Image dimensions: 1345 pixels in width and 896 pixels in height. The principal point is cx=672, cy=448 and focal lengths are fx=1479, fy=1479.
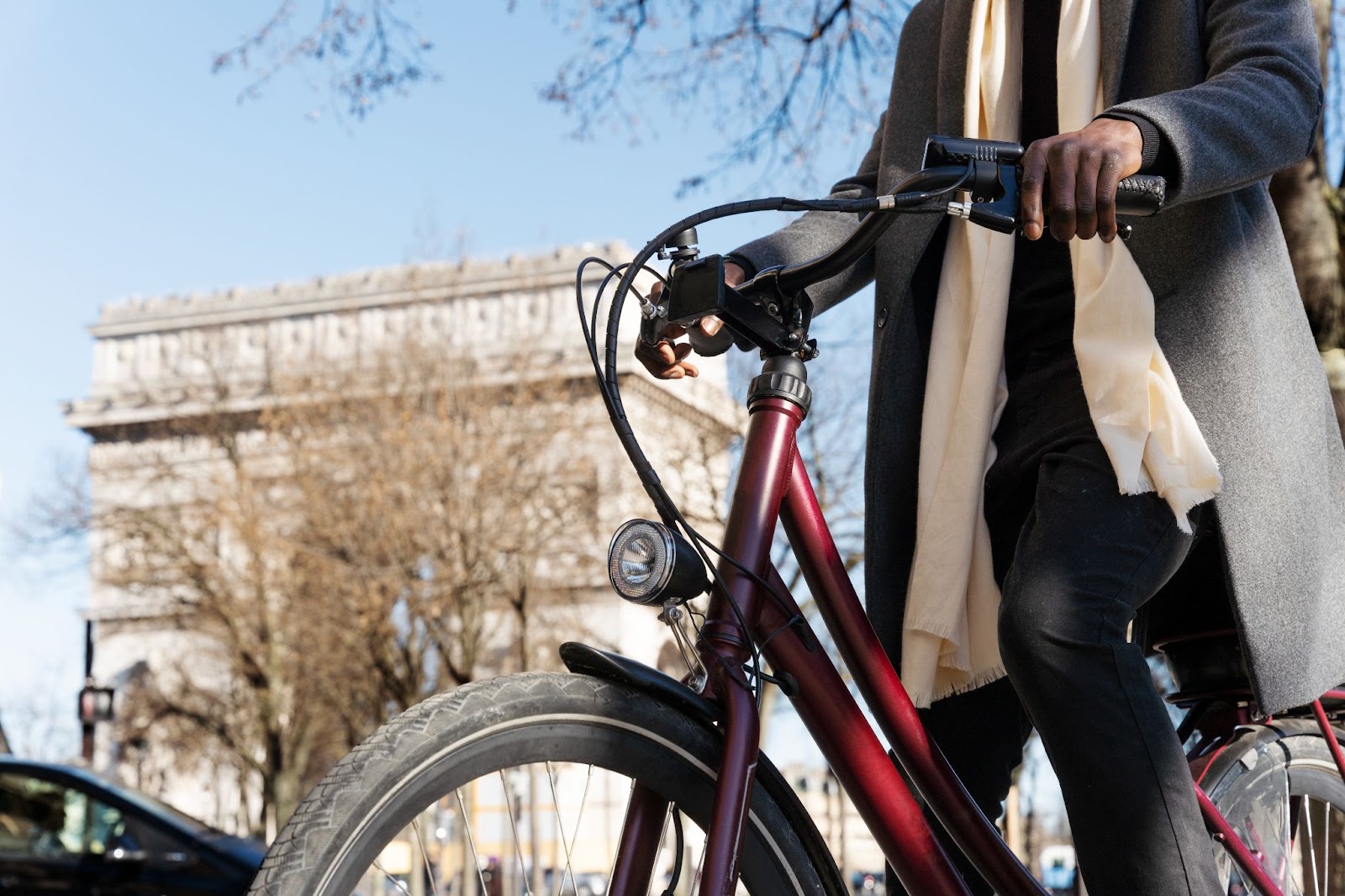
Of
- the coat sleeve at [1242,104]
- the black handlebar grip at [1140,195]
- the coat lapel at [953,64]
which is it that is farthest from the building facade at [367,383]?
the black handlebar grip at [1140,195]

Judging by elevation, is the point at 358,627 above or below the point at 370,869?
above

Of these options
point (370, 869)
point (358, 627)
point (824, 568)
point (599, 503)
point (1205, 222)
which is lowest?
point (370, 869)

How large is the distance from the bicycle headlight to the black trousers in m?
0.48

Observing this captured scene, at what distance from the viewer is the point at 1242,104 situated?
6.63 ft

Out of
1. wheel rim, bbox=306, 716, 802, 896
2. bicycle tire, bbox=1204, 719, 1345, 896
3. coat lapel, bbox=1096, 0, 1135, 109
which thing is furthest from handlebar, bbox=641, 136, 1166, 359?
bicycle tire, bbox=1204, 719, 1345, 896

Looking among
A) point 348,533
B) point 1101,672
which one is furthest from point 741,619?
point 348,533

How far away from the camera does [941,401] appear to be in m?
2.47

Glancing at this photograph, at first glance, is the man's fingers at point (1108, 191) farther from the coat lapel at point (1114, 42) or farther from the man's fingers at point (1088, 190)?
the coat lapel at point (1114, 42)

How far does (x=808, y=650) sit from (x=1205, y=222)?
90 cm

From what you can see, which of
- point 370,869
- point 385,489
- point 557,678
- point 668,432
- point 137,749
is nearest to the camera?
point 370,869

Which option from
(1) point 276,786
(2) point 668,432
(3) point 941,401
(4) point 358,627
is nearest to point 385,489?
(4) point 358,627

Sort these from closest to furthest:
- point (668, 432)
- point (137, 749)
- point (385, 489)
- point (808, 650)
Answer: point (808, 650), point (668, 432), point (385, 489), point (137, 749)

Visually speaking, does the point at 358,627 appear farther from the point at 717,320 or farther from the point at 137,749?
the point at 717,320

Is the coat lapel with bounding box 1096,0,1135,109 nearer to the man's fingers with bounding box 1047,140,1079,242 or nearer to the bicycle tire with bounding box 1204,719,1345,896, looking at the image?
the man's fingers with bounding box 1047,140,1079,242
